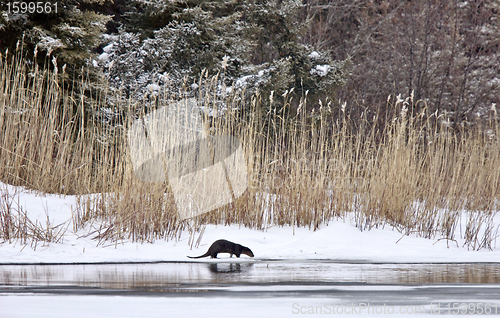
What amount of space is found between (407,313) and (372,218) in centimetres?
258

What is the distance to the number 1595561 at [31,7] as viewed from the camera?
22.4 ft

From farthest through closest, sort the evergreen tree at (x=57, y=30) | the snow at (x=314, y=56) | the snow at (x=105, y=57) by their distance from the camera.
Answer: the snow at (x=314, y=56)
the snow at (x=105, y=57)
the evergreen tree at (x=57, y=30)

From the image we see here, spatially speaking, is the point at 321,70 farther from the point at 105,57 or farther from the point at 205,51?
the point at 105,57

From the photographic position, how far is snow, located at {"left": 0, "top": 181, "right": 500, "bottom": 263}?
3809mm

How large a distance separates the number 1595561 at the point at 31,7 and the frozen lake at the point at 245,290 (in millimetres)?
4644

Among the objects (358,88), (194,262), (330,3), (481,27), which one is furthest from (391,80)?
(194,262)

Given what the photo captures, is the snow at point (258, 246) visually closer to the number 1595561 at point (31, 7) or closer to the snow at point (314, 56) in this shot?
the number 1595561 at point (31, 7)

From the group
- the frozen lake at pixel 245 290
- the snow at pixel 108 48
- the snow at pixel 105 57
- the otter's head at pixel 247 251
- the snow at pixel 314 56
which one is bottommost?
the frozen lake at pixel 245 290

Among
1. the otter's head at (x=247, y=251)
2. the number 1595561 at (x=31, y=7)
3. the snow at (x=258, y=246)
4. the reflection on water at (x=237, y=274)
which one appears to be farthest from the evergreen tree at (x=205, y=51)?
the reflection on water at (x=237, y=274)

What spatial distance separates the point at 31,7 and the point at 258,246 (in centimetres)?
492

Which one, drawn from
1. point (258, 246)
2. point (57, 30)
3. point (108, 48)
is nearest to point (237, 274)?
point (258, 246)

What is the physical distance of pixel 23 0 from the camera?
6.89 meters

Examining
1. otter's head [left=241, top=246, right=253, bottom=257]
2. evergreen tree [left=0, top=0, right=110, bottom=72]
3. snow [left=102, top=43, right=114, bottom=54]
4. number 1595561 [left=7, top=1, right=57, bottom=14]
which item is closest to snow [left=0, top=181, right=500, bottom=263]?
otter's head [left=241, top=246, right=253, bottom=257]

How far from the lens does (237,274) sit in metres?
3.18
